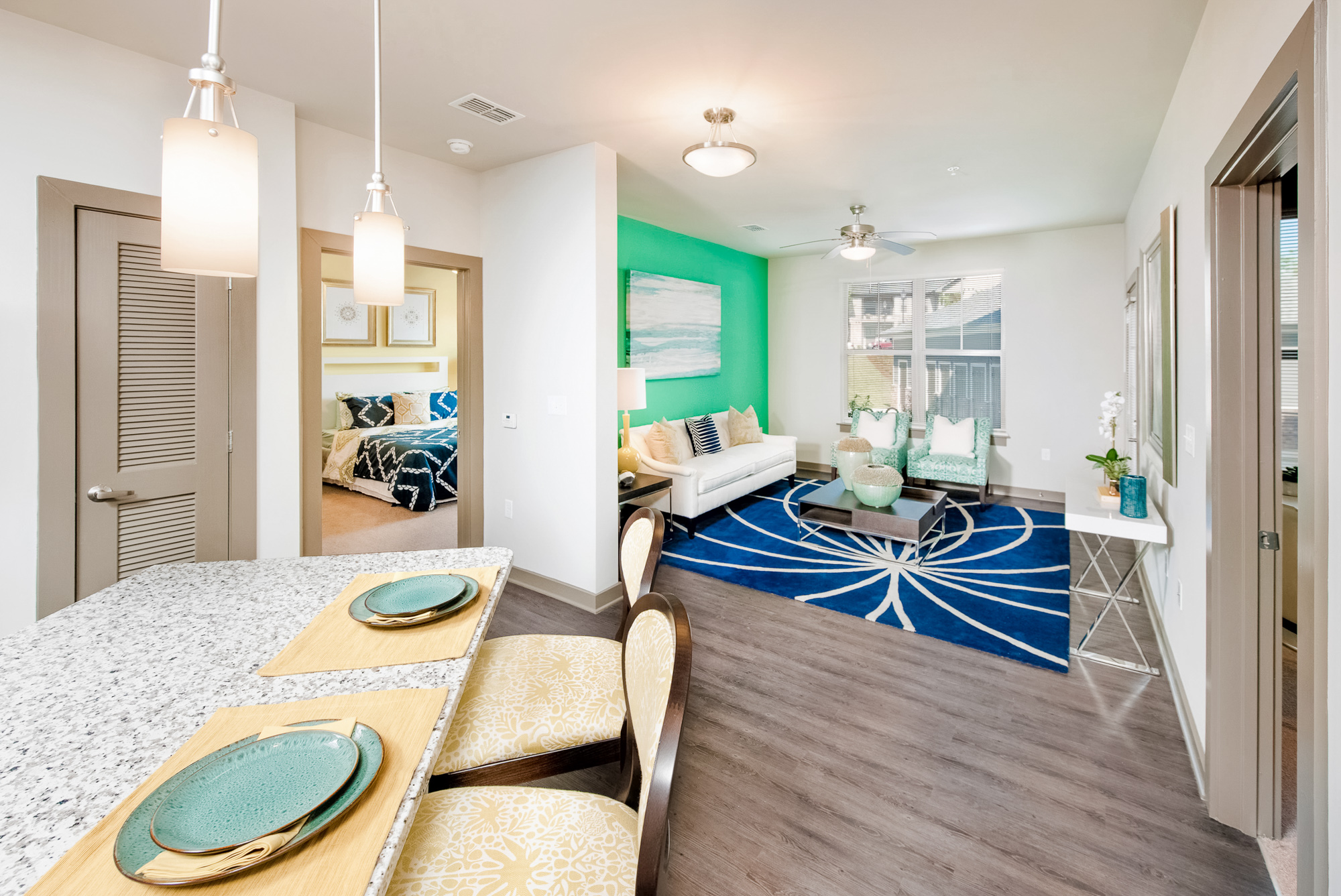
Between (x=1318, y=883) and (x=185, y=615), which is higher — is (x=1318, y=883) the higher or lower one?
the lower one

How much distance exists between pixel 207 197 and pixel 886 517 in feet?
13.9

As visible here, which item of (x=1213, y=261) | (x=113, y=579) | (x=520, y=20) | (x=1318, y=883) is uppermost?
(x=520, y=20)

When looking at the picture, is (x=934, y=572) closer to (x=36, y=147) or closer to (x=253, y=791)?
(x=253, y=791)

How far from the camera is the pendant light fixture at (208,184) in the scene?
41.3 inches

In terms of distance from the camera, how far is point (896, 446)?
6.23m

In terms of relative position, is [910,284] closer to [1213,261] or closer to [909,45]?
[909,45]

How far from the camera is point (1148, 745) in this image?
224 cm

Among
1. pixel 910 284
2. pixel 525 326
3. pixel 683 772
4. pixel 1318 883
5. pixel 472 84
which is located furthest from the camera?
pixel 910 284

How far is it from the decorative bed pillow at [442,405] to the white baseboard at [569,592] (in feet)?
14.4

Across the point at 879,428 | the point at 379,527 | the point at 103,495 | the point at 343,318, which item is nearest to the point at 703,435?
the point at 879,428

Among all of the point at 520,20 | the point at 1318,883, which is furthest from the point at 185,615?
the point at 1318,883

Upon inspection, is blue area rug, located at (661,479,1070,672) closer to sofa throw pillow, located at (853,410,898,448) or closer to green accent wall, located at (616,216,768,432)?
sofa throw pillow, located at (853,410,898,448)

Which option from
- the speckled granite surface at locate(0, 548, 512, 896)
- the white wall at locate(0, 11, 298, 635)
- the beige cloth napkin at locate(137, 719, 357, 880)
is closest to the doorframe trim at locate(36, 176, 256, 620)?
the white wall at locate(0, 11, 298, 635)

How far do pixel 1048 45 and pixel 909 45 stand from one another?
560mm
